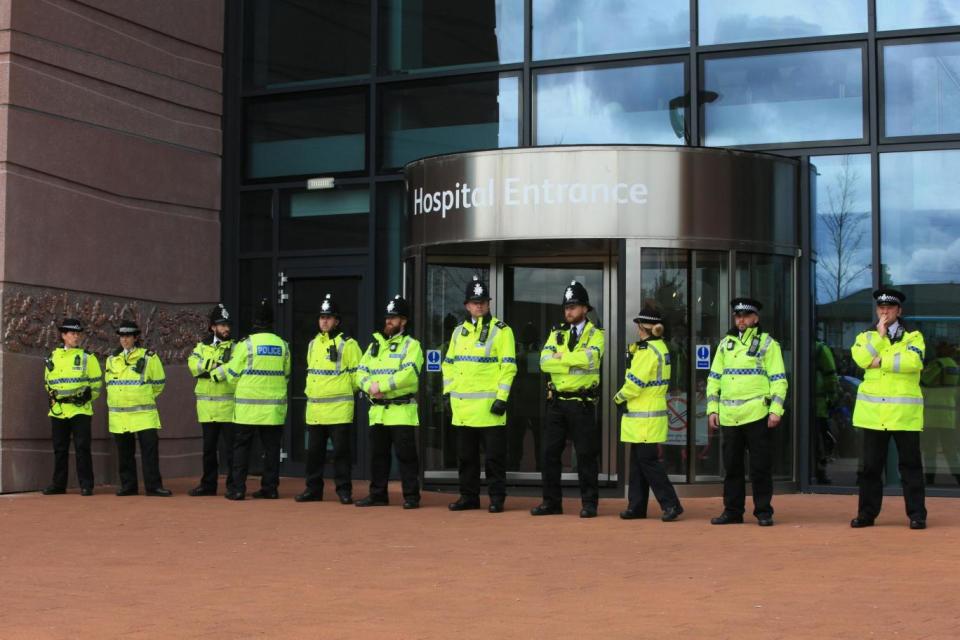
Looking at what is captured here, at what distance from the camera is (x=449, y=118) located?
15.4 meters

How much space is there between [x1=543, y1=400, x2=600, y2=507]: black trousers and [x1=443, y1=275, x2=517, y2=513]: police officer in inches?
17.4

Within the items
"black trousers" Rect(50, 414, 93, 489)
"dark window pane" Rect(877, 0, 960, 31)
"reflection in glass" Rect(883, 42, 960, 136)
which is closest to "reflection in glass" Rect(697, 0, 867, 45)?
"dark window pane" Rect(877, 0, 960, 31)

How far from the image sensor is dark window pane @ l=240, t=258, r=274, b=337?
16.4m

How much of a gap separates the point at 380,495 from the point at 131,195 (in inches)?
190

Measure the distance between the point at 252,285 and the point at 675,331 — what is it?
5.56 metres

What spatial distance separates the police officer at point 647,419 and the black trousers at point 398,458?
201cm

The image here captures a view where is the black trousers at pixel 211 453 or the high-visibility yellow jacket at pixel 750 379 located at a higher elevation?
the high-visibility yellow jacket at pixel 750 379

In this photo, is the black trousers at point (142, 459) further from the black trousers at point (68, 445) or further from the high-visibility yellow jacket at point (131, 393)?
the black trousers at point (68, 445)

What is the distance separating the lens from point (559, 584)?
773 cm

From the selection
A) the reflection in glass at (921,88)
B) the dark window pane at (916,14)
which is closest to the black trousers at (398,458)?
the reflection in glass at (921,88)

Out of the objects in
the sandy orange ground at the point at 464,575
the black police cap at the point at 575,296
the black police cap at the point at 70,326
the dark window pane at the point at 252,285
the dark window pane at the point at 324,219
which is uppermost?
the dark window pane at the point at 324,219

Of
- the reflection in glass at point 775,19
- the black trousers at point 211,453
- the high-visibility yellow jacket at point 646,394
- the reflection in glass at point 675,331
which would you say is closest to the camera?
the high-visibility yellow jacket at point 646,394

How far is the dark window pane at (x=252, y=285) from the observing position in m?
16.4

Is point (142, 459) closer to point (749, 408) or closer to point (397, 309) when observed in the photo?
point (397, 309)
